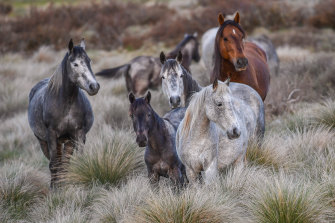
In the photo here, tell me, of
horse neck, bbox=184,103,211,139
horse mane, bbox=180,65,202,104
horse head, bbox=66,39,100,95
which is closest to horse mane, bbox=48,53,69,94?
horse head, bbox=66,39,100,95

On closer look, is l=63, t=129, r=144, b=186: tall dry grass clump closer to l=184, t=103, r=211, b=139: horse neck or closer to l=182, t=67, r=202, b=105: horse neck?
l=182, t=67, r=202, b=105: horse neck

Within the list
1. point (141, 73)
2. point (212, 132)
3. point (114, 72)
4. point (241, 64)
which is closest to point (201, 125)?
point (212, 132)

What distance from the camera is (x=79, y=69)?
545 cm

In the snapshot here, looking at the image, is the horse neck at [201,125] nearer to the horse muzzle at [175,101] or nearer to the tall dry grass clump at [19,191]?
the horse muzzle at [175,101]

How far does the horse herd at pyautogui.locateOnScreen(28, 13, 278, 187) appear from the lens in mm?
4152

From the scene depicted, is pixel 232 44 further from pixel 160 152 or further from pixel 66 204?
pixel 66 204

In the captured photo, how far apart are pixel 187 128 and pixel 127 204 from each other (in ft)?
3.15

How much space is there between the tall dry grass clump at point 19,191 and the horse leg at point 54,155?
180 mm

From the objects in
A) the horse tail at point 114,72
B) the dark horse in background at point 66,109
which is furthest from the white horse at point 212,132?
the horse tail at point 114,72

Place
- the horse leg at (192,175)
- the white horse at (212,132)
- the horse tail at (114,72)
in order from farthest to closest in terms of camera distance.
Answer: the horse tail at (114,72), the horse leg at (192,175), the white horse at (212,132)

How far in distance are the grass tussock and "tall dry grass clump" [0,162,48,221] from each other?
2.60 metres

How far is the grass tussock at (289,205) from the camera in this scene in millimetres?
3568

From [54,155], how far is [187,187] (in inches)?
100

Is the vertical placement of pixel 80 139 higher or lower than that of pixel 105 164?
higher
